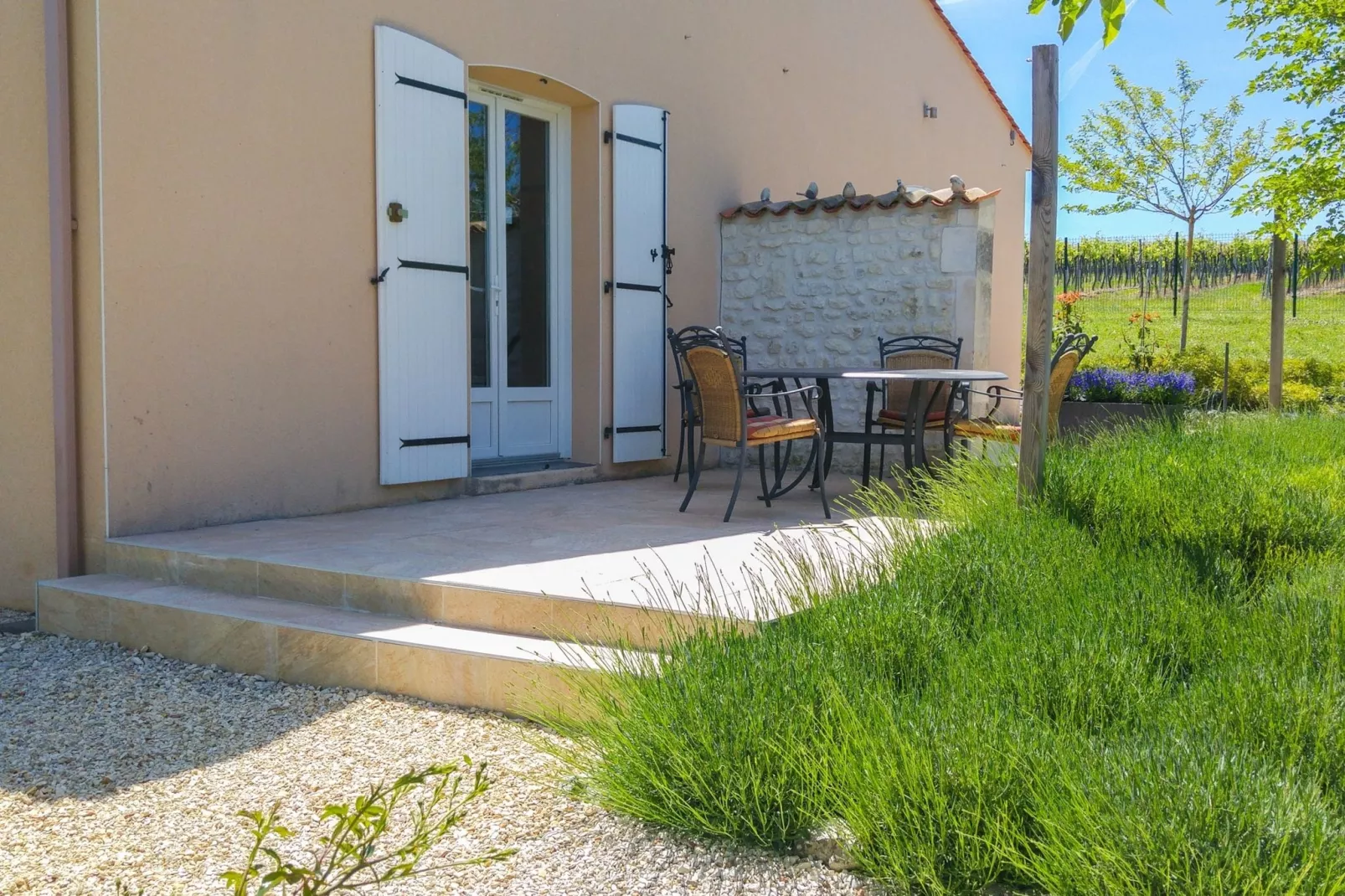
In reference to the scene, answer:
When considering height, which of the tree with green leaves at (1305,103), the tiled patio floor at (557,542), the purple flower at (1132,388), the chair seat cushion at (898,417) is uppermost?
the tree with green leaves at (1305,103)

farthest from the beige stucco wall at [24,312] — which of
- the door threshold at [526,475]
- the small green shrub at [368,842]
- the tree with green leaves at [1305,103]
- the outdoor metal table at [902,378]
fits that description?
the tree with green leaves at [1305,103]

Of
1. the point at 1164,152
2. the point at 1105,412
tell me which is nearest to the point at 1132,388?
the point at 1105,412

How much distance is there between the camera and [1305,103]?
9547mm

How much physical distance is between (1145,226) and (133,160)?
1624cm

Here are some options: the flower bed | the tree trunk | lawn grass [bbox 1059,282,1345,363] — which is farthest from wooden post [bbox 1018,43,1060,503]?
lawn grass [bbox 1059,282,1345,363]

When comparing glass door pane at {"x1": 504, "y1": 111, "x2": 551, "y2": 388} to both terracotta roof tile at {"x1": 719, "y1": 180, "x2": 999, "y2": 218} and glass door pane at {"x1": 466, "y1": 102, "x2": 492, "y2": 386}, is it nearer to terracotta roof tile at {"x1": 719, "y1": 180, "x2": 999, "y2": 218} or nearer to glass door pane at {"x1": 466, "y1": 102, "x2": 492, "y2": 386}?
glass door pane at {"x1": 466, "y1": 102, "x2": 492, "y2": 386}

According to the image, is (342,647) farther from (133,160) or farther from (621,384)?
(621,384)

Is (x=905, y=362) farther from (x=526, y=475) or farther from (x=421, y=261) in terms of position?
(x=421, y=261)

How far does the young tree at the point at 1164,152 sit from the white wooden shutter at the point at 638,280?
1032cm

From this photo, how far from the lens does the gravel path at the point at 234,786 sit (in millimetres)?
2018

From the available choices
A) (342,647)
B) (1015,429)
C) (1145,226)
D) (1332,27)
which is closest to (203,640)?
(342,647)

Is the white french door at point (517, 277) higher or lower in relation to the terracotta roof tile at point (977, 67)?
lower

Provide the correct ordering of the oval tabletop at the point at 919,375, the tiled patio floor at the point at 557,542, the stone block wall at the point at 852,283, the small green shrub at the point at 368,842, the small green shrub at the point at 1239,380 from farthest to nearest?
the small green shrub at the point at 1239,380 → the stone block wall at the point at 852,283 → the oval tabletop at the point at 919,375 → the tiled patio floor at the point at 557,542 → the small green shrub at the point at 368,842

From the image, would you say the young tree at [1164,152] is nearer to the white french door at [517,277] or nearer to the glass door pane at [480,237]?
the white french door at [517,277]
